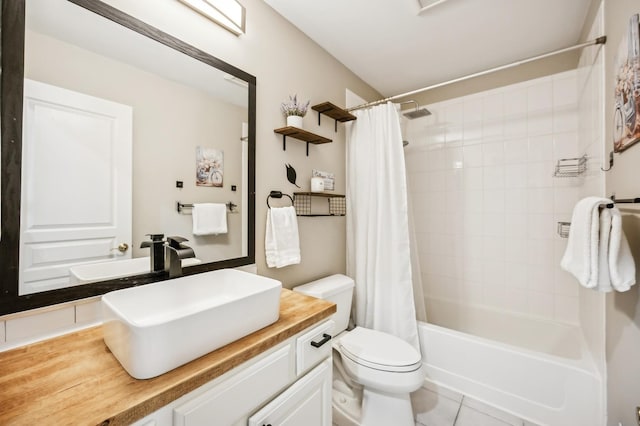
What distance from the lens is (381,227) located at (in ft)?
6.19

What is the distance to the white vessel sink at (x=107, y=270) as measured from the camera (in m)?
0.90

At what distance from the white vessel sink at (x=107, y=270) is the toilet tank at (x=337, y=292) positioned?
2.82 ft

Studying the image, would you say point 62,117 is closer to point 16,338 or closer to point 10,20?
point 10,20

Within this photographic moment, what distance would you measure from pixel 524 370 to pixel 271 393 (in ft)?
5.09

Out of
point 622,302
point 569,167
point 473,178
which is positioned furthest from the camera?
point 473,178

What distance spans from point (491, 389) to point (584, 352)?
59 cm

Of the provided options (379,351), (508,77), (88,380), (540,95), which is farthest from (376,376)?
(508,77)

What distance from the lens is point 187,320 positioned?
2.24ft

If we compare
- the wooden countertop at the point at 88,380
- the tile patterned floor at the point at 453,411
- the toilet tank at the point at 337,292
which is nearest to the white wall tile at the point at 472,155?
the toilet tank at the point at 337,292

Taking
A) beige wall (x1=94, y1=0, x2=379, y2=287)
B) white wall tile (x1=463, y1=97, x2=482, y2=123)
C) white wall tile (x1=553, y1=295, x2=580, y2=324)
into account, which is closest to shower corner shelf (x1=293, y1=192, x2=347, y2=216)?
beige wall (x1=94, y1=0, x2=379, y2=287)

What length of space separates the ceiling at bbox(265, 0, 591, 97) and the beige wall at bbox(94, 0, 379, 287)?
15 centimetres

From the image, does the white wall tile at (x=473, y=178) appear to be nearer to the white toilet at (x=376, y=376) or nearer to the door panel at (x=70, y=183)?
the white toilet at (x=376, y=376)

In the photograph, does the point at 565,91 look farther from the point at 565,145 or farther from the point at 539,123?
the point at 565,145

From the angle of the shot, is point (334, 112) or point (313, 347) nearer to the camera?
point (313, 347)
